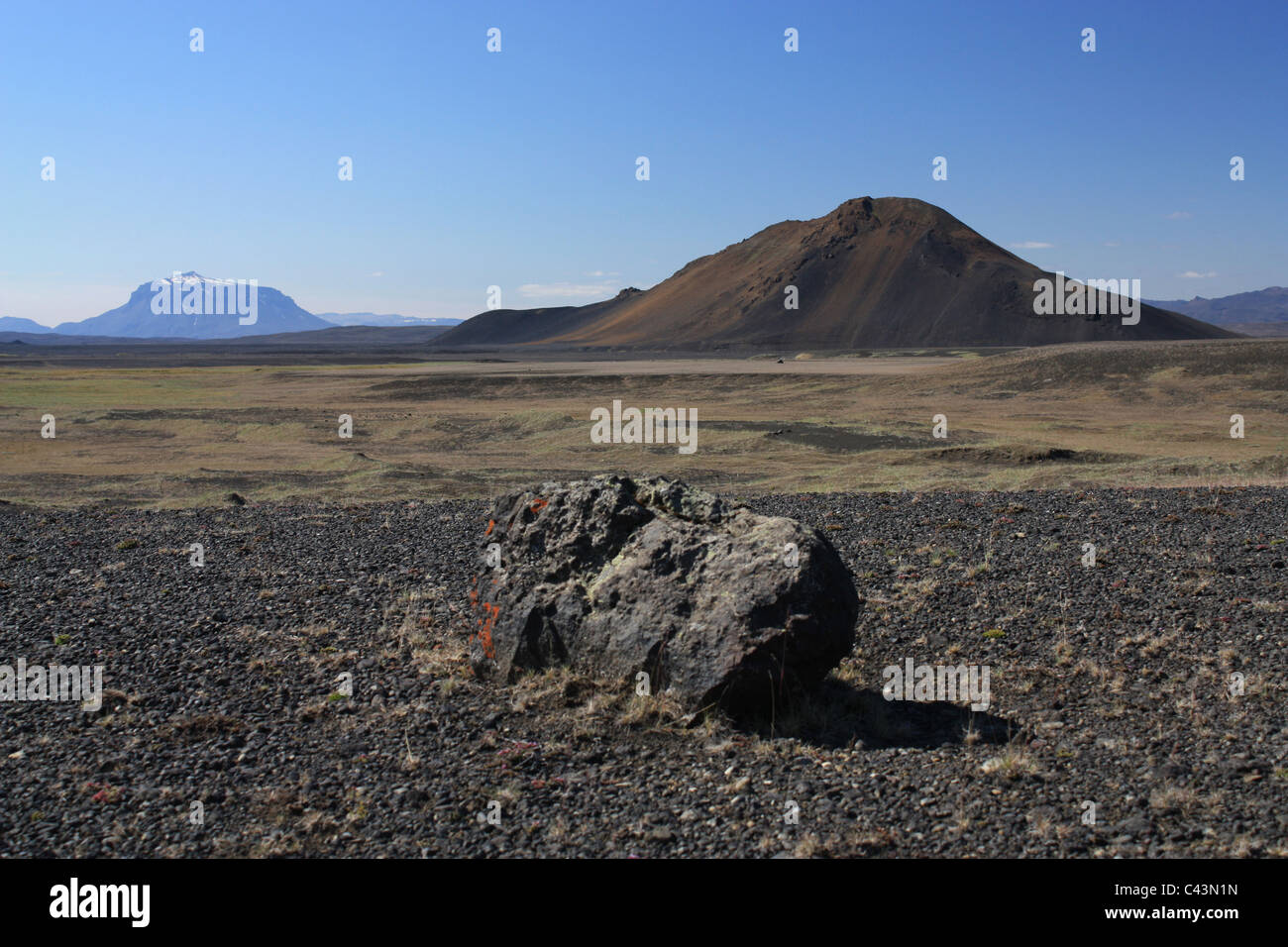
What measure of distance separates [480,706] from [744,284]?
161 meters

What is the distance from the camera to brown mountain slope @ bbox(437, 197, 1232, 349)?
128625mm

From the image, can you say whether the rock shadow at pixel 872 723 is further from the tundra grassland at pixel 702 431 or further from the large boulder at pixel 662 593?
the tundra grassland at pixel 702 431

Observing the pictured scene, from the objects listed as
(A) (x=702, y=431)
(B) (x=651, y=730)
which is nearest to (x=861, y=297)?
(A) (x=702, y=431)

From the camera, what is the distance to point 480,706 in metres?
7.50

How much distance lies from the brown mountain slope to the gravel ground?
11952cm

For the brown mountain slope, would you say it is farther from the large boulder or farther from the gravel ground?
the large boulder

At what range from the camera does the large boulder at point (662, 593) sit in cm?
692

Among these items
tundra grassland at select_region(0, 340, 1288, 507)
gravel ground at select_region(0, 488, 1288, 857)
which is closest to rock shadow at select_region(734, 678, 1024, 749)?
gravel ground at select_region(0, 488, 1288, 857)

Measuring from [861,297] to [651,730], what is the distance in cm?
14518

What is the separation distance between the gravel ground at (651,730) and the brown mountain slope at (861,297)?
120 metres

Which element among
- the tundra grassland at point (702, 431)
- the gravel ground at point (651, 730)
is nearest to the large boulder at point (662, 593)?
the gravel ground at point (651, 730)
